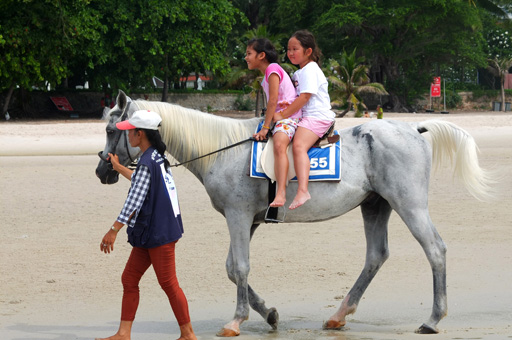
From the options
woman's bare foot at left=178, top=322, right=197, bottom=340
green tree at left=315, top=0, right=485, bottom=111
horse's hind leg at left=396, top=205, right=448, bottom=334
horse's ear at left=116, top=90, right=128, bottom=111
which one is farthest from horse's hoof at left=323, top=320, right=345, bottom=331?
green tree at left=315, top=0, right=485, bottom=111

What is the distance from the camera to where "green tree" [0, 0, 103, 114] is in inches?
1280

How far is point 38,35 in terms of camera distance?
3328 cm

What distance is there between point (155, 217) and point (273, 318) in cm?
154

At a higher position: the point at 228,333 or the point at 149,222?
the point at 149,222

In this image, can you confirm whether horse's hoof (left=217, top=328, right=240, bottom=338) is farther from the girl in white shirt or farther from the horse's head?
the horse's head

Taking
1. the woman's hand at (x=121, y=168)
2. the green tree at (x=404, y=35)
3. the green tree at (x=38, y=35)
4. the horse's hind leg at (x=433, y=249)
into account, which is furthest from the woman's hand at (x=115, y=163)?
the green tree at (x=404, y=35)

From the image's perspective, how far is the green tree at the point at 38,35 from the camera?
3250 centimetres

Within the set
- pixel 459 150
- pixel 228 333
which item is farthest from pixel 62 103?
pixel 228 333

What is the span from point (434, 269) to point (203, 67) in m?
36.0

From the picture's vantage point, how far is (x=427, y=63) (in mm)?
56125

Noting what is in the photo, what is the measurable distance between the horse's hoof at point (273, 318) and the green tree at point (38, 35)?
2852 cm

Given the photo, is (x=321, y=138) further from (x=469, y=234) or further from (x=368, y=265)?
(x=469, y=234)

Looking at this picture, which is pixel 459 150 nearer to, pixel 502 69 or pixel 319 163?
pixel 319 163

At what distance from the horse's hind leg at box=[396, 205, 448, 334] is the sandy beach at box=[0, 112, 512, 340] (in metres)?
0.20
